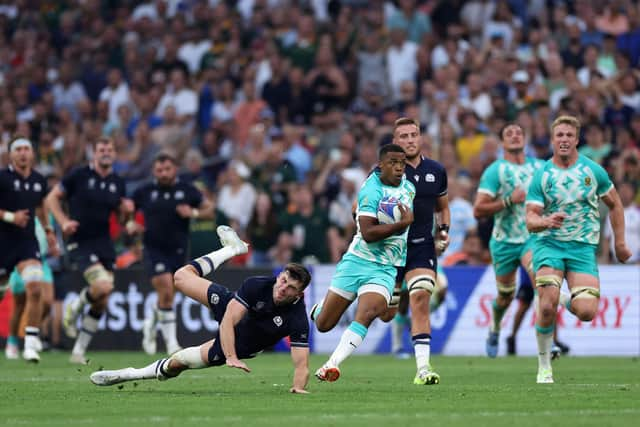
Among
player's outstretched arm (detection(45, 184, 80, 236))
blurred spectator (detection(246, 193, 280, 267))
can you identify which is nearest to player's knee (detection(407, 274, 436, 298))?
player's outstretched arm (detection(45, 184, 80, 236))

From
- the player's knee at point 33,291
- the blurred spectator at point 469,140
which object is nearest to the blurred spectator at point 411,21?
the blurred spectator at point 469,140

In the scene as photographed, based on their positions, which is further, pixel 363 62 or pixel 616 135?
pixel 363 62

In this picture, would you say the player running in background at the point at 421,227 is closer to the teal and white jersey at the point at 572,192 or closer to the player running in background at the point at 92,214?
the teal and white jersey at the point at 572,192

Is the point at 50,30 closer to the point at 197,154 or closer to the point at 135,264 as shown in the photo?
the point at 197,154

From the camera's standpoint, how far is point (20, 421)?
10.6 meters

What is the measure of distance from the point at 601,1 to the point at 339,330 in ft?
30.1

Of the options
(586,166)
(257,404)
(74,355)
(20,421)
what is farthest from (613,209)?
(74,355)

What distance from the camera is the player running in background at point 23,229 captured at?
63.4ft

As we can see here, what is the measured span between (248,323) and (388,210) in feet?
6.61

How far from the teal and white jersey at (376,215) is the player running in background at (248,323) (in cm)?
137

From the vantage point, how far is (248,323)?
12891 mm

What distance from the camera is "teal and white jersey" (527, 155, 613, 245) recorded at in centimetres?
1446

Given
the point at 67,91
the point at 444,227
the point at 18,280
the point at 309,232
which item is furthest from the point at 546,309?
the point at 67,91

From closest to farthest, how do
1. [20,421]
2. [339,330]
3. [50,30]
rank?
[20,421] < [339,330] < [50,30]
